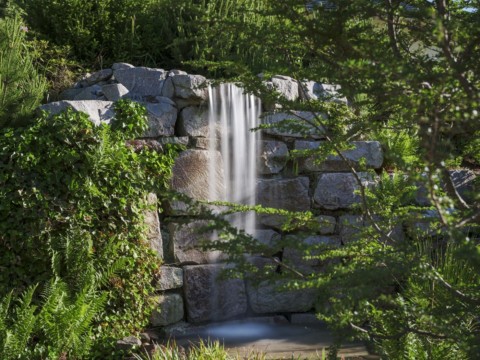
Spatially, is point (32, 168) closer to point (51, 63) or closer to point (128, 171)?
point (128, 171)

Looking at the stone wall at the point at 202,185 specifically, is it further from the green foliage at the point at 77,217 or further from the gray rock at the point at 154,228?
the green foliage at the point at 77,217

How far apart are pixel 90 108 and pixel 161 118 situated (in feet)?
1.95

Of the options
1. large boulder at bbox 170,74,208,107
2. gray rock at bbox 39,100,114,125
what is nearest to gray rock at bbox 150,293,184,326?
gray rock at bbox 39,100,114,125

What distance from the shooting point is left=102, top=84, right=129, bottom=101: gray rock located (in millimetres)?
5922

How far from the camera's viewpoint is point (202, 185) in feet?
19.4

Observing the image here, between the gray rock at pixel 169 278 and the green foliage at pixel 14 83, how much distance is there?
1.55 meters

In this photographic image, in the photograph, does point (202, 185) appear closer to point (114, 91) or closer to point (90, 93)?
point (114, 91)

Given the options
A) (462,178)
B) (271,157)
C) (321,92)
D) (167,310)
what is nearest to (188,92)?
(271,157)

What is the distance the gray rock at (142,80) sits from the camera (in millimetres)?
6090

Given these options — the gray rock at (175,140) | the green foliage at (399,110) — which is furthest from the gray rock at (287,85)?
the green foliage at (399,110)

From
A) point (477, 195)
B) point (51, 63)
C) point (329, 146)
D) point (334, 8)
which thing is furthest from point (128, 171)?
point (477, 195)

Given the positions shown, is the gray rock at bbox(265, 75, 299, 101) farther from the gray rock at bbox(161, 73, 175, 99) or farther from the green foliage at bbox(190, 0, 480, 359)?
the green foliage at bbox(190, 0, 480, 359)

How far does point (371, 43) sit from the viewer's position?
268 centimetres

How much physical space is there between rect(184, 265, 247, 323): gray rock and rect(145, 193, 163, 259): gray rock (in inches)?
11.5
